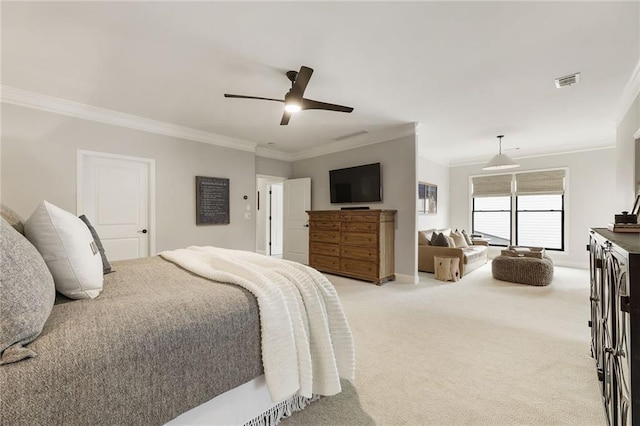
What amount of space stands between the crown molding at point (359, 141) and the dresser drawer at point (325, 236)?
5.50 ft

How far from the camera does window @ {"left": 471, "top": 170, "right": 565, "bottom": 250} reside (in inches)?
234

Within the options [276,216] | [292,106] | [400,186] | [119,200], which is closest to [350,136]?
[400,186]

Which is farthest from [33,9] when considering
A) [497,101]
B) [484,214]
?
[484,214]

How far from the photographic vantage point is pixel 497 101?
3.42m

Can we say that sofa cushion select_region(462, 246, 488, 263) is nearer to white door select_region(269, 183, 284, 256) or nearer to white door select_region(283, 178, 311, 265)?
white door select_region(283, 178, 311, 265)

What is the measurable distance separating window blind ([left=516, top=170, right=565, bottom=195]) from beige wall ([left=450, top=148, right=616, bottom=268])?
13cm

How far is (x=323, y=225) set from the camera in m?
5.11

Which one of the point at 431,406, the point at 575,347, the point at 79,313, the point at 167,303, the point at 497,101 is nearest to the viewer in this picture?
the point at 79,313

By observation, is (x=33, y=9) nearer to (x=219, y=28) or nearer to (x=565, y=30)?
(x=219, y=28)

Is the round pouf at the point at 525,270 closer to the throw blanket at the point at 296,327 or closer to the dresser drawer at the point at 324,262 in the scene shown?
the dresser drawer at the point at 324,262

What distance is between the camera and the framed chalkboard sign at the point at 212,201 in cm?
456

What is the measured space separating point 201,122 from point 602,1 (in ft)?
14.3

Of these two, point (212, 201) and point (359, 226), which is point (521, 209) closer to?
point (359, 226)

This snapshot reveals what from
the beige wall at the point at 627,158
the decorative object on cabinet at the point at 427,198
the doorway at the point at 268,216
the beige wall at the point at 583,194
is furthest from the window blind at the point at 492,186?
the doorway at the point at 268,216
